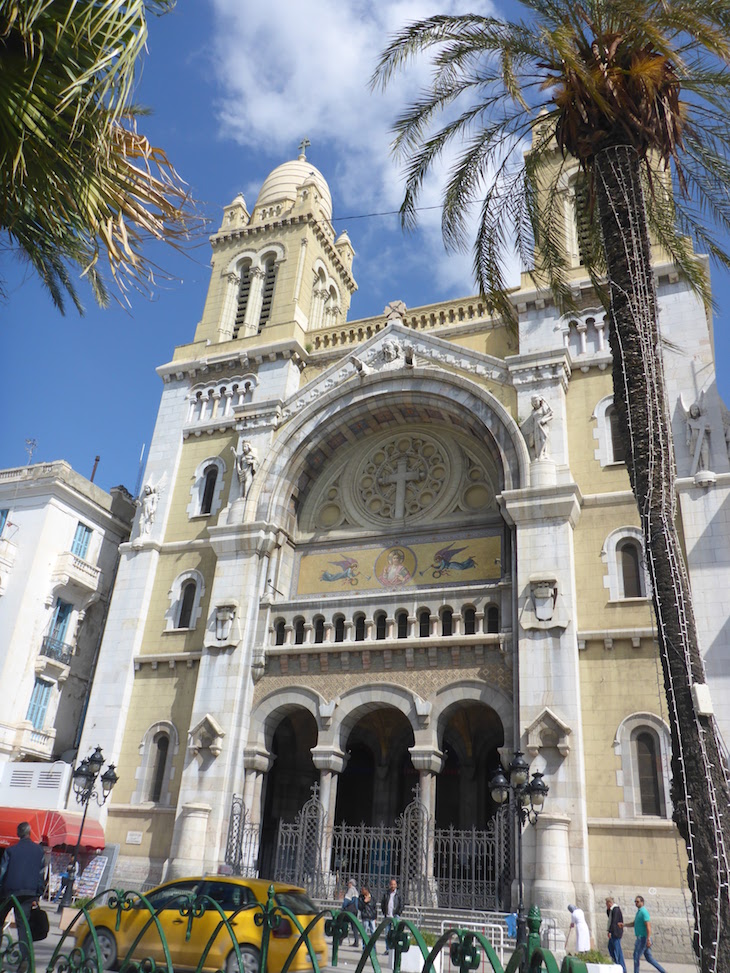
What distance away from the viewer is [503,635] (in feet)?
66.8

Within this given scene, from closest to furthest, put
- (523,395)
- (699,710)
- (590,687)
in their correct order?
(699,710) → (590,687) → (523,395)

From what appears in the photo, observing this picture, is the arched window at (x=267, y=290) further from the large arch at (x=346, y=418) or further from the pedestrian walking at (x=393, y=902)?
the pedestrian walking at (x=393, y=902)

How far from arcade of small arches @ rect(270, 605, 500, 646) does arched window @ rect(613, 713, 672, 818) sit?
402 centimetres

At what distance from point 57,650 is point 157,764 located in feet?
19.7

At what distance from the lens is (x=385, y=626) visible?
74.1ft

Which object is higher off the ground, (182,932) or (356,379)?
(356,379)

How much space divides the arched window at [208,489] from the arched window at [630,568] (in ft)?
43.1

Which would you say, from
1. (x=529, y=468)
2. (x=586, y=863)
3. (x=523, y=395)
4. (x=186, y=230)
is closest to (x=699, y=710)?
(x=186, y=230)

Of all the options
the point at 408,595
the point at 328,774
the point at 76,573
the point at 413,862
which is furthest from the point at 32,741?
the point at 408,595

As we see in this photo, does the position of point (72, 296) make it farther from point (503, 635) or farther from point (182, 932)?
point (503, 635)

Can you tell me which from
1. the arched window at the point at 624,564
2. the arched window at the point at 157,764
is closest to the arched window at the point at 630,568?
the arched window at the point at 624,564

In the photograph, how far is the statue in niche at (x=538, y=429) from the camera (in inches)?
853

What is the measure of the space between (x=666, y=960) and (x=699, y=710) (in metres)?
10.2

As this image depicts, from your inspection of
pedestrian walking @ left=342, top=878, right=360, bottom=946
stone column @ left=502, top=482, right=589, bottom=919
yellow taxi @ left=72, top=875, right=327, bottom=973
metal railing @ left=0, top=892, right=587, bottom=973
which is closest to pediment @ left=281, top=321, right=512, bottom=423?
stone column @ left=502, top=482, right=589, bottom=919
